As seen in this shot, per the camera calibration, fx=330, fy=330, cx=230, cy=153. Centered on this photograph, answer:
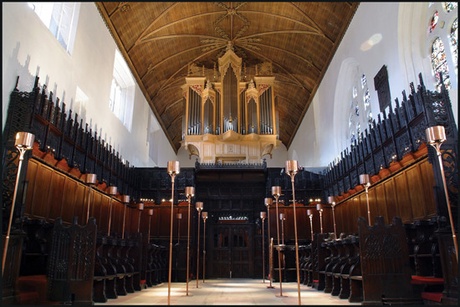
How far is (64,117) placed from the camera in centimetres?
803

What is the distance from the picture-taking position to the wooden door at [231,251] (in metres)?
13.9

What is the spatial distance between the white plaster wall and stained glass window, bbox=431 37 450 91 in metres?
9.07

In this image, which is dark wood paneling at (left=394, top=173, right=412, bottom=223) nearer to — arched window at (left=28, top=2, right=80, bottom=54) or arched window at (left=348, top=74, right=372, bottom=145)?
arched window at (left=348, top=74, right=372, bottom=145)

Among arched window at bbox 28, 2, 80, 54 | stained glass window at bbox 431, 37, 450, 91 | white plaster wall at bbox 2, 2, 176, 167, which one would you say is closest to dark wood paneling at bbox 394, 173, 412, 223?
stained glass window at bbox 431, 37, 450, 91

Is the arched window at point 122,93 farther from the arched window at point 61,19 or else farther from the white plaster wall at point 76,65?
the arched window at point 61,19

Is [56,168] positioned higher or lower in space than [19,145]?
higher

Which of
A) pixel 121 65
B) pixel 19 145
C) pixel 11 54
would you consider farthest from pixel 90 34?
pixel 19 145

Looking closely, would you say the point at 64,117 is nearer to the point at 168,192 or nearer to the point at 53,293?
the point at 53,293

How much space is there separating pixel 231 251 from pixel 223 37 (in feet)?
31.5

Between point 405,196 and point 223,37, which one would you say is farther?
point 223,37

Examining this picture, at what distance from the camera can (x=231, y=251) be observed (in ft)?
46.3

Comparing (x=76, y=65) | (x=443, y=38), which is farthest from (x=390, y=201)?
(x=76, y=65)

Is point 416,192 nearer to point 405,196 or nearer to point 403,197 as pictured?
point 405,196

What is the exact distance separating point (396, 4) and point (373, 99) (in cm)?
270
